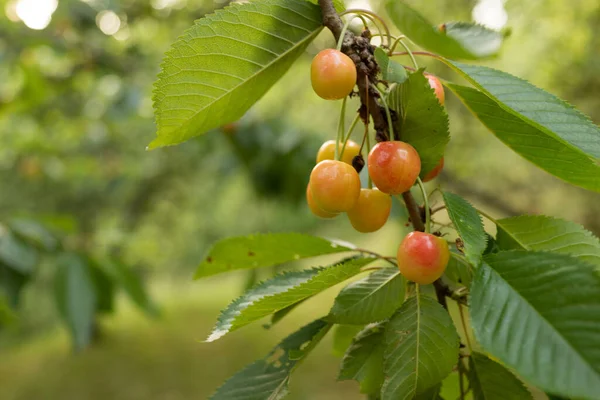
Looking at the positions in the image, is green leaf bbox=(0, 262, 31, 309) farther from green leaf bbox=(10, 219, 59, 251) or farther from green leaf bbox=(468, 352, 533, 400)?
green leaf bbox=(468, 352, 533, 400)

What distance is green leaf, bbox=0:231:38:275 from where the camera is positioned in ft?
5.35

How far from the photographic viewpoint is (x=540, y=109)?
0.53 metres

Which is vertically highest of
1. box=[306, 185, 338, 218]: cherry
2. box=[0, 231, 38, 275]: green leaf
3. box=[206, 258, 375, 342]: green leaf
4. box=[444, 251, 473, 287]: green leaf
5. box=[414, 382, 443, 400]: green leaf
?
box=[0, 231, 38, 275]: green leaf

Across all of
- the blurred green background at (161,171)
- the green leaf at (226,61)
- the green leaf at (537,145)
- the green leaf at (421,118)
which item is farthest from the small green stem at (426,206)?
the blurred green background at (161,171)

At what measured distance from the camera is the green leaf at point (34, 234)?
5.84 feet

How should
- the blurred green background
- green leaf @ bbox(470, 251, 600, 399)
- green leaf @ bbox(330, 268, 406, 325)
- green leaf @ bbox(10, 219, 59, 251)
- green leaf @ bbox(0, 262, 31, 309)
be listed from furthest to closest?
the blurred green background, green leaf @ bbox(10, 219, 59, 251), green leaf @ bbox(0, 262, 31, 309), green leaf @ bbox(330, 268, 406, 325), green leaf @ bbox(470, 251, 600, 399)

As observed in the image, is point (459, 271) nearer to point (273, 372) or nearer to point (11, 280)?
point (273, 372)

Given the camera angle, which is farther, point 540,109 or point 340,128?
point 340,128

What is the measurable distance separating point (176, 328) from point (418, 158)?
26.8 feet

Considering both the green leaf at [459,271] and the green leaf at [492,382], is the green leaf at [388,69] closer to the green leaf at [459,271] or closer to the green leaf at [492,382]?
the green leaf at [459,271]

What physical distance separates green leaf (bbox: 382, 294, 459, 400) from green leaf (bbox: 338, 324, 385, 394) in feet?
0.25

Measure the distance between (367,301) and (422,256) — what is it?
101 mm

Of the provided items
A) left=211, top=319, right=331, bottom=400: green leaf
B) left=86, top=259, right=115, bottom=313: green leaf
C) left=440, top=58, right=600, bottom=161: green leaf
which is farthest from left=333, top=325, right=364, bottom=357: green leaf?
left=86, top=259, right=115, bottom=313: green leaf

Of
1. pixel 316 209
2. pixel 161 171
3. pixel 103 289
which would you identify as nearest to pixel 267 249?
pixel 316 209
